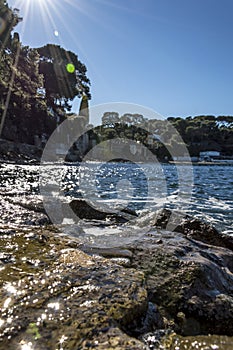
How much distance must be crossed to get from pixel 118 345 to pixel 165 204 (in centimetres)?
915

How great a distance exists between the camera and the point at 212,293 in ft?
7.01

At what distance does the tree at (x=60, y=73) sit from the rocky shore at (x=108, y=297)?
49.1 meters

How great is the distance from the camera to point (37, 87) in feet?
81.5

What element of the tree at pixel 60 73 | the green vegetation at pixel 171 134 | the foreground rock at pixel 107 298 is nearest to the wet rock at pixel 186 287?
the foreground rock at pixel 107 298

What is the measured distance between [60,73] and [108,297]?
50.7 m

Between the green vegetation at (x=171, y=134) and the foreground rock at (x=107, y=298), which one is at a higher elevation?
the green vegetation at (x=171, y=134)

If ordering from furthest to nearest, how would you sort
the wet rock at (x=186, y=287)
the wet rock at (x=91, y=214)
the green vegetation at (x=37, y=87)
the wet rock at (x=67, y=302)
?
the green vegetation at (x=37, y=87) → the wet rock at (x=91, y=214) → the wet rock at (x=186, y=287) → the wet rock at (x=67, y=302)

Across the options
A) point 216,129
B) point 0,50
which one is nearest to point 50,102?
point 0,50

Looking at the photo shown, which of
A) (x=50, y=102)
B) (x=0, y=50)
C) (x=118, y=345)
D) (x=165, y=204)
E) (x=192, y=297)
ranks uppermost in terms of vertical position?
(x=50, y=102)

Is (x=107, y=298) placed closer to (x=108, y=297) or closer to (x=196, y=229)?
Result: (x=108, y=297)

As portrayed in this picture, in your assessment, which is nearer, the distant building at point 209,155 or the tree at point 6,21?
the tree at point 6,21

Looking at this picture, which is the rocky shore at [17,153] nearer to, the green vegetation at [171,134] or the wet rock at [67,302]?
the wet rock at [67,302]

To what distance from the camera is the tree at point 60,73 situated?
47938mm

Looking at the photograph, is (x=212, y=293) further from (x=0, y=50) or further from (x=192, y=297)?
(x=0, y=50)
